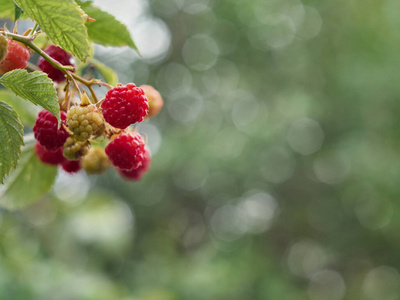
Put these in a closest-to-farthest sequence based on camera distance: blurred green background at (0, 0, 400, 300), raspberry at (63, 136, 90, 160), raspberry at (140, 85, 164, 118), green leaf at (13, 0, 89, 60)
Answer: green leaf at (13, 0, 89, 60), raspberry at (63, 136, 90, 160), raspberry at (140, 85, 164, 118), blurred green background at (0, 0, 400, 300)

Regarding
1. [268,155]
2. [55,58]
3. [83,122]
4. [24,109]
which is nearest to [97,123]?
[83,122]

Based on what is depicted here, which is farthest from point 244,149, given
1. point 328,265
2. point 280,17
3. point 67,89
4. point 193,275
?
point 67,89

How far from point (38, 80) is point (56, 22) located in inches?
2.5

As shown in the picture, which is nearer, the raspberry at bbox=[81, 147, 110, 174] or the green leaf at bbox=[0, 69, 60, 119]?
the green leaf at bbox=[0, 69, 60, 119]

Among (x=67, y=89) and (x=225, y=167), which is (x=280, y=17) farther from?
(x=67, y=89)

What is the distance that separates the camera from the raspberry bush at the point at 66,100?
18.0 inches

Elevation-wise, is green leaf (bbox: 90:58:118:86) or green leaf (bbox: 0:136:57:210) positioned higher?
green leaf (bbox: 90:58:118:86)

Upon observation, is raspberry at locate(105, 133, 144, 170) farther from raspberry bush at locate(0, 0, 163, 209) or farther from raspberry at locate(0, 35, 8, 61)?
raspberry at locate(0, 35, 8, 61)

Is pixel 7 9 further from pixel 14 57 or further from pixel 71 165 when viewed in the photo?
pixel 71 165

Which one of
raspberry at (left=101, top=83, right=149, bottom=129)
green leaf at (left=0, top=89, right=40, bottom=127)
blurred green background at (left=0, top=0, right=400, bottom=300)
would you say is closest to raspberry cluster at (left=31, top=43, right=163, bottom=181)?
raspberry at (left=101, top=83, right=149, bottom=129)

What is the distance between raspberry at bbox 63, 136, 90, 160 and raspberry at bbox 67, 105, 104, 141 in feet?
0.14

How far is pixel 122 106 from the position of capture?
52 centimetres

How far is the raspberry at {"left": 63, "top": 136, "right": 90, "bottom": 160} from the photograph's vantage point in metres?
0.57

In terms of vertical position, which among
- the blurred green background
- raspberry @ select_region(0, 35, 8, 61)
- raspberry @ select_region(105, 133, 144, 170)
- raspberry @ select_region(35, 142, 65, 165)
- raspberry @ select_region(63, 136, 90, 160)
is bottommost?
the blurred green background
